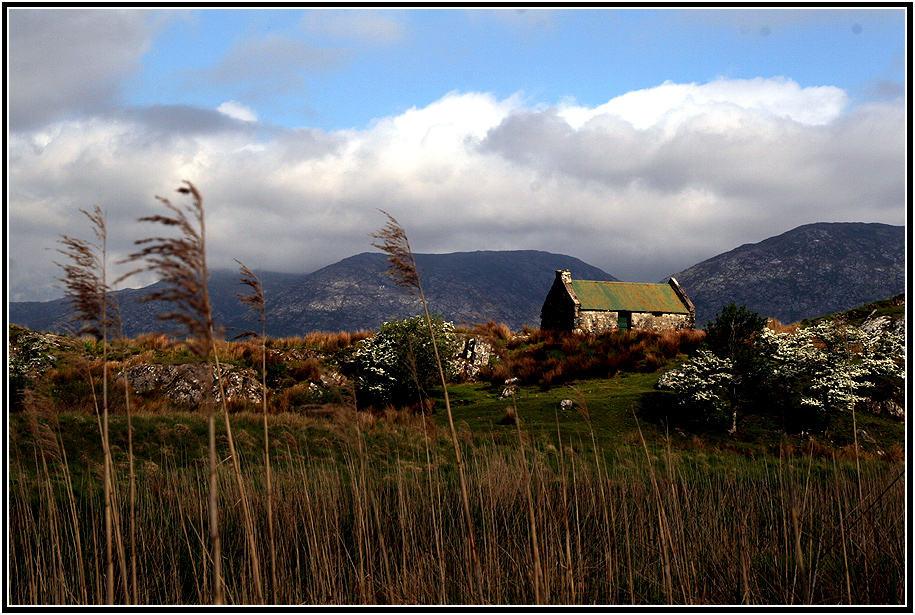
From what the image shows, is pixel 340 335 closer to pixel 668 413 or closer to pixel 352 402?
pixel 668 413

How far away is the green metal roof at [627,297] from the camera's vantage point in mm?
37188

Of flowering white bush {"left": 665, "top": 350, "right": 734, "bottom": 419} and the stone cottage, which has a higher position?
the stone cottage

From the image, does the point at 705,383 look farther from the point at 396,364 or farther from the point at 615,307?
the point at 615,307

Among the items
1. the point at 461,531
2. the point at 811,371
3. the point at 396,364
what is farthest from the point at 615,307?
the point at 461,531

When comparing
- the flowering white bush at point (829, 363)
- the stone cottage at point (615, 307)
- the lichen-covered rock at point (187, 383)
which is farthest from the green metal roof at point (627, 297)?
the lichen-covered rock at point (187, 383)

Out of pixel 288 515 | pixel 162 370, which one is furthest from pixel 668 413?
pixel 162 370

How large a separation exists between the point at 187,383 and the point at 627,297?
28.1m

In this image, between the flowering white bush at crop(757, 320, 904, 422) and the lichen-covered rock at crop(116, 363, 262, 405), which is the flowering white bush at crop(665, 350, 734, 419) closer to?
the flowering white bush at crop(757, 320, 904, 422)

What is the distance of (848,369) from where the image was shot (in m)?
16.4

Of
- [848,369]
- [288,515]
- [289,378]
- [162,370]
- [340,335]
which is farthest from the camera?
[340,335]

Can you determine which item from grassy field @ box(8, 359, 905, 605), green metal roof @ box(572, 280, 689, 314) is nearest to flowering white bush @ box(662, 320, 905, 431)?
grassy field @ box(8, 359, 905, 605)

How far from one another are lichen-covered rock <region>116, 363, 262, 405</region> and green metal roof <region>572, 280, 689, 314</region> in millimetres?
21547

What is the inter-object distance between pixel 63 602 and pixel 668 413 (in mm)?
17135

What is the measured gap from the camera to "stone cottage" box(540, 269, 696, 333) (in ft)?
120
